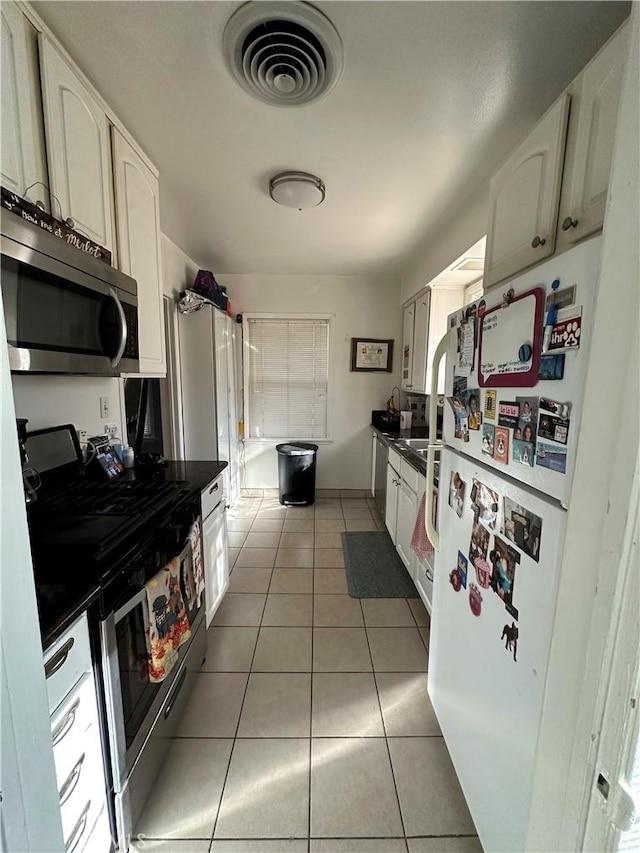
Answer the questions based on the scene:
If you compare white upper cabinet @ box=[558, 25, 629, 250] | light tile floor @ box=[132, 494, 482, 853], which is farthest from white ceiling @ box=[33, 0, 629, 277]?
light tile floor @ box=[132, 494, 482, 853]

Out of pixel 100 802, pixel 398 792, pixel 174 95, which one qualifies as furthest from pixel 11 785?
pixel 174 95

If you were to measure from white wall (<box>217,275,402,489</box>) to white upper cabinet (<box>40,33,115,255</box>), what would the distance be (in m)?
2.44

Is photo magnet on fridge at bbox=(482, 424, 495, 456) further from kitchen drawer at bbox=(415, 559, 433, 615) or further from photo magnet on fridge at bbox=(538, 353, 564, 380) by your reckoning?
kitchen drawer at bbox=(415, 559, 433, 615)

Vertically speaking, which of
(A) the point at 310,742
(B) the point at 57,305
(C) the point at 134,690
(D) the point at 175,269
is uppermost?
(D) the point at 175,269

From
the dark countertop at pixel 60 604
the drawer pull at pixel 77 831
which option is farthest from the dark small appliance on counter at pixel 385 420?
the drawer pull at pixel 77 831

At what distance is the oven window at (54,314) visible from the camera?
85 centimetres

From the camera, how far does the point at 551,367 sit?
709mm

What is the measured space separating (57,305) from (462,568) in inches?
61.2

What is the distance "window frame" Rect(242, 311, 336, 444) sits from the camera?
12.5 ft

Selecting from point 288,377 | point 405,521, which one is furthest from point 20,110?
point 288,377

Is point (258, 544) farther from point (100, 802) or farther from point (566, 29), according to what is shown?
point (566, 29)

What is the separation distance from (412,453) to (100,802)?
2.13 meters

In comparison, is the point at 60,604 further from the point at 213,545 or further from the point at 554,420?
the point at 554,420

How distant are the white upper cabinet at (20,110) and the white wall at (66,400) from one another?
2.41 feet
